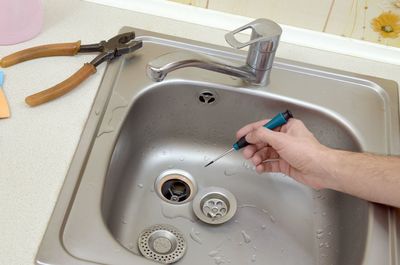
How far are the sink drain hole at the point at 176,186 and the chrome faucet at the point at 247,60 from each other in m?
0.25

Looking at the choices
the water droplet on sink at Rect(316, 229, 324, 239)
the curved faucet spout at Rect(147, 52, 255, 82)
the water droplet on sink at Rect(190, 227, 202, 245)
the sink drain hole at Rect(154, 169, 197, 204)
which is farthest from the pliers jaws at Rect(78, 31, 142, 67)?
the water droplet on sink at Rect(316, 229, 324, 239)

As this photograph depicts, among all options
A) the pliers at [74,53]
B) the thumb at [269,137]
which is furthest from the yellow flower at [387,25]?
the pliers at [74,53]

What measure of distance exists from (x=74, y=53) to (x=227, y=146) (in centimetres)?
38

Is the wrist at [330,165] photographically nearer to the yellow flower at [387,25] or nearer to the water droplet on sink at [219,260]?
the water droplet on sink at [219,260]

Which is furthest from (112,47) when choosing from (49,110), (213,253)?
(213,253)

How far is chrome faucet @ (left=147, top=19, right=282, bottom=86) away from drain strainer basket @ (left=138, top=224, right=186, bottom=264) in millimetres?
295

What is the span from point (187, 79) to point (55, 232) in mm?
422

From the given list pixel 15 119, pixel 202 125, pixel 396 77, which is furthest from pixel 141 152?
pixel 396 77

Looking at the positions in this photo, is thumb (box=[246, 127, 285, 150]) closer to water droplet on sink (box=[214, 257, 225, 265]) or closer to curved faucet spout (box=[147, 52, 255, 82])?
curved faucet spout (box=[147, 52, 255, 82])

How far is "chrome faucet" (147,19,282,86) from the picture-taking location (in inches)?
31.3

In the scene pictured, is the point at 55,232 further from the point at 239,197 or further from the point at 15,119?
the point at 239,197

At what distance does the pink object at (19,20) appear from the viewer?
912mm

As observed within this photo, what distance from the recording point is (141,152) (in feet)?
3.29

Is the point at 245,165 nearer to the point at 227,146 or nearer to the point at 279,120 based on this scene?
the point at 227,146
